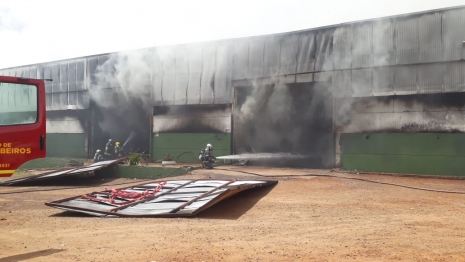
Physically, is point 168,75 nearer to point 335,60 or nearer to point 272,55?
point 272,55

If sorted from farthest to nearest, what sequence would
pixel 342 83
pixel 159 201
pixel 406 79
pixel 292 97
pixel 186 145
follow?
pixel 186 145, pixel 292 97, pixel 342 83, pixel 406 79, pixel 159 201

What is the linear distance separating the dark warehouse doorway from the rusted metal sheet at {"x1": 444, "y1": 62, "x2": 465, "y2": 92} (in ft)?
13.6

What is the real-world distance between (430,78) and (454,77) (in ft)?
2.32

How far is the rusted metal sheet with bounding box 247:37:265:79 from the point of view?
1816 cm

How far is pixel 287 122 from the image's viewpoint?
1831cm

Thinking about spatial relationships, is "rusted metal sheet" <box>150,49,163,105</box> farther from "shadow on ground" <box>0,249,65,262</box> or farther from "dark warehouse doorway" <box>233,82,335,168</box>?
"shadow on ground" <box>0,249,65,262</box>

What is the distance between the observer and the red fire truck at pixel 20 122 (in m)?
5.40

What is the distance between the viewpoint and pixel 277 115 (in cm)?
1850

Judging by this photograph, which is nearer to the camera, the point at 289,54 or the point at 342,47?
the point at 342,47

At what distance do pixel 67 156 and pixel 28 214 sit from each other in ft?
55.8

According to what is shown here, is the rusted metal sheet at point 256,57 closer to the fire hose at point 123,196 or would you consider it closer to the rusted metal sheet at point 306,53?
the rusted metal sheet at point 306,53

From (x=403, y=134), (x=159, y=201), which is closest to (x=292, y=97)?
(x=403, y=134)

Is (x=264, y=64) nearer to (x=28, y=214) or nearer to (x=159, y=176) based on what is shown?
(x=159, y=176)

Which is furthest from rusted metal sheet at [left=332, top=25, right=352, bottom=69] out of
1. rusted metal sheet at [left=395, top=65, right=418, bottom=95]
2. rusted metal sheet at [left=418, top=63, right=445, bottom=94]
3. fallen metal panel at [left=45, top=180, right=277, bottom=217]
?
fallen metal panel at [left=45, top=180, right=277, bottom=217]
